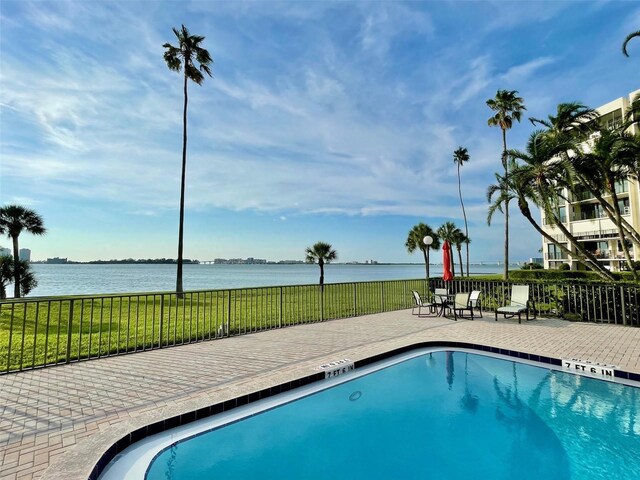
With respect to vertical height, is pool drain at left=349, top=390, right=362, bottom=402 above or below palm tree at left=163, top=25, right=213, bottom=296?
below

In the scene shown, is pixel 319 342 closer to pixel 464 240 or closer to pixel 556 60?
pixel 556 60

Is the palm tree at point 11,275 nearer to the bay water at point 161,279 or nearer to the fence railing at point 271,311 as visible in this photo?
the bay water at point 161,279

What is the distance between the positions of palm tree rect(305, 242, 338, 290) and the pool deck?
66.6 ft

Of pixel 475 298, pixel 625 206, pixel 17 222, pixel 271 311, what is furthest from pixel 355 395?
pixel 625 206

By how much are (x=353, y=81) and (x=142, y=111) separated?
677cm

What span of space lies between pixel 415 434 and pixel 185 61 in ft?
68.1

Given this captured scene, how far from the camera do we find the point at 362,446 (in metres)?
3.33

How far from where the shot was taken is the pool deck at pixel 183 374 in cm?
270

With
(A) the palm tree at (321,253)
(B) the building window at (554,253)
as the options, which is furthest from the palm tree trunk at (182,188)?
(B) the building window at (554,253)

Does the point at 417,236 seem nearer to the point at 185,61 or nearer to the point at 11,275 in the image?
the point at 185,61

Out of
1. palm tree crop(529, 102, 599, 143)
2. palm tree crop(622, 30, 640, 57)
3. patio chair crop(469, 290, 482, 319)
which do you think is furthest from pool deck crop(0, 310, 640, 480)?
palm tree crop(529, 102, 599, 143)

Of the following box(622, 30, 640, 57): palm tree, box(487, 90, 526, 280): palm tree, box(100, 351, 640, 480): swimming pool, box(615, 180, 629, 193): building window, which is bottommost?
box(100, 351, 640, 480): swimming pool

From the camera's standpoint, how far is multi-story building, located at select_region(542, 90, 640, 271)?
27891mm

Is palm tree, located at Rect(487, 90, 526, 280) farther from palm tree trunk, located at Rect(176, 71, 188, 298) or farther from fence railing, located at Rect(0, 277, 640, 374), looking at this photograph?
palm tree trunk, located at Rect(176, 71, 188, 298)
